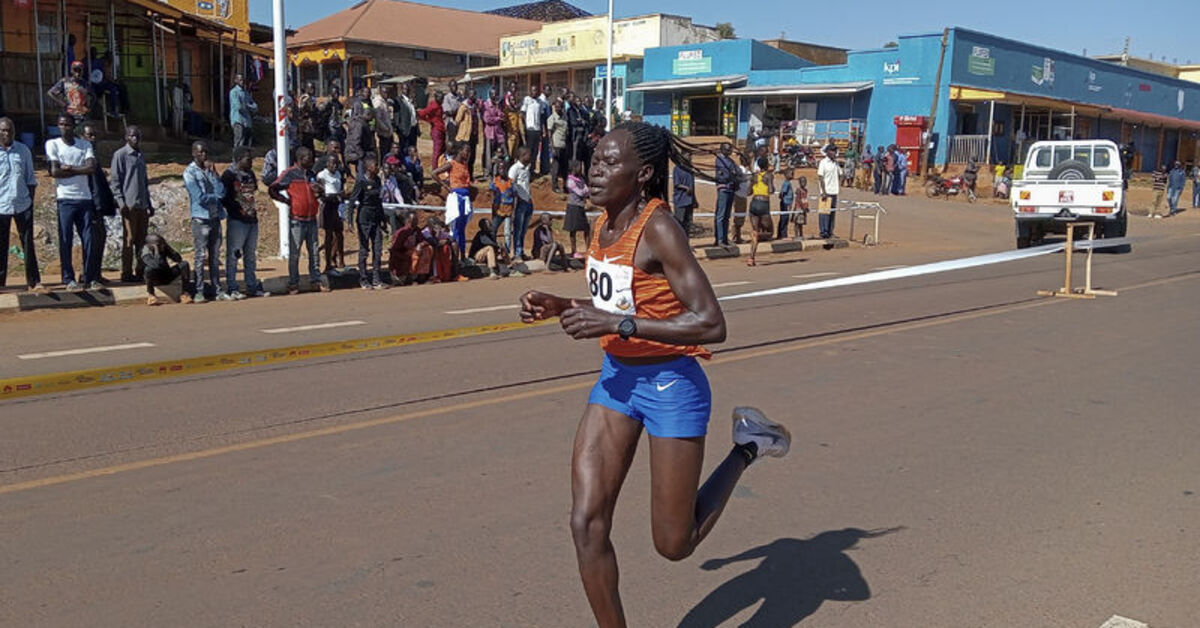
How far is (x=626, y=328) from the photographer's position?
10.4ft

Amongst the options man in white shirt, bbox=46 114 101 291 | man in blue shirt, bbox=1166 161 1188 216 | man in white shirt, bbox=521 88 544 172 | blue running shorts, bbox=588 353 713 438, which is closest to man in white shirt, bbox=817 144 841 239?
man in white shirt, bbox=521 88 544 172

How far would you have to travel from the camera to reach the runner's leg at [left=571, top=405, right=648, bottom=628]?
316cm

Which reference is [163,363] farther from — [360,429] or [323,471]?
[323,471]

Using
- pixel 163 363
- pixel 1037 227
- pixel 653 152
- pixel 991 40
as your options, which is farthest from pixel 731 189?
pixel 991 40

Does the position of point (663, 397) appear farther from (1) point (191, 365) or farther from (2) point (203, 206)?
(2) point (203, 206)

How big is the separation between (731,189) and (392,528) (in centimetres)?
1453

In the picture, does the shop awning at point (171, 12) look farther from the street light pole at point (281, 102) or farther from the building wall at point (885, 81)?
the building wall at point (885, 81)

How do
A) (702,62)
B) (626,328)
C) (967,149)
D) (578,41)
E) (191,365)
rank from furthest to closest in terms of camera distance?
(578,41) < (702,62) < (967,149) < (191,365) < (626,328)

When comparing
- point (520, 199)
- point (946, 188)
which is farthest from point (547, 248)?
point (946, 188)

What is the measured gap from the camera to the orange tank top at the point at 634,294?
339cm

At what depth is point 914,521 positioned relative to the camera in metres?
4.91

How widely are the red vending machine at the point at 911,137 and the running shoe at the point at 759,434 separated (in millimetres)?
38314

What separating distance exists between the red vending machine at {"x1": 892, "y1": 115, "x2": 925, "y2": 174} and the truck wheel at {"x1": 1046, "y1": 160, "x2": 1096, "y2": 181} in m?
19.8

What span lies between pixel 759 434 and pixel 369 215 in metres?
10.9
